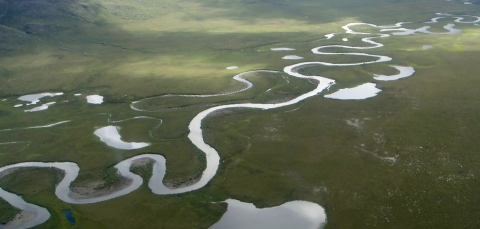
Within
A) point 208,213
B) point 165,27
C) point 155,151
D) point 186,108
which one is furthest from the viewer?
point 165,27

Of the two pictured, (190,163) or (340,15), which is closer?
(190,163)

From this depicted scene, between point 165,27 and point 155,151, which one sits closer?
point 155,151

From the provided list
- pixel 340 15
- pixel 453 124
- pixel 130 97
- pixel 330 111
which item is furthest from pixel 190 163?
pixel 340 15

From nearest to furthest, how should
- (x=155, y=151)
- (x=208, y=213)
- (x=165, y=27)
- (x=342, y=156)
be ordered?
(x=208, y=213) < (x=342, y=156) < (x=155, y=151) < (x=165, y=27)

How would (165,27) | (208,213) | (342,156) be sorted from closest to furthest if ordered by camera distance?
1. (208,213)
2. (342,156)
3. (165,27)

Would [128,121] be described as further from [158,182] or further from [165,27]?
[165,27]

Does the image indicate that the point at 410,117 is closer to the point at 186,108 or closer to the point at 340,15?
the point at 186,108

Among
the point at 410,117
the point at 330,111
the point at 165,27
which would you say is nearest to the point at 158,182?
the point at 330,111

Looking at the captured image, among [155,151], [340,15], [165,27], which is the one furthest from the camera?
[340,15]
